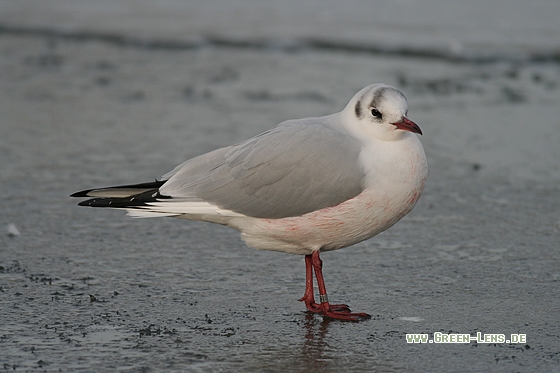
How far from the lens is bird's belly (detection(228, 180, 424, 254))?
183 inches

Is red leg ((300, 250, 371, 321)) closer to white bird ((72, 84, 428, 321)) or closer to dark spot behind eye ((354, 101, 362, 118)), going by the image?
white bird ((72, 84, 428, 321))

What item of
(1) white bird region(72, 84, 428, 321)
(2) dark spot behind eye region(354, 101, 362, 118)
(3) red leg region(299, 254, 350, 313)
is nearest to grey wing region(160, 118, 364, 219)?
(1) white bird region(72, 84, 428, 321)

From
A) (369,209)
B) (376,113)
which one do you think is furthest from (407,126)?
(369,209)

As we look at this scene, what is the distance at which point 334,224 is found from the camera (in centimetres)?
472

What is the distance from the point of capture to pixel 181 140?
8.11 meters

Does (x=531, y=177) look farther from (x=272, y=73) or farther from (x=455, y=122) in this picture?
(x=272, y=73)

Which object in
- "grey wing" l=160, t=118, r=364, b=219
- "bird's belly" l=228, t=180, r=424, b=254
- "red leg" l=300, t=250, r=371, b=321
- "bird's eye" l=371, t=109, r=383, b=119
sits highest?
"bird's eye" l=371, t=109, r=383, b=119

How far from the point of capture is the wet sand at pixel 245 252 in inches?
165

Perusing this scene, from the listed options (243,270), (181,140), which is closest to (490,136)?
(181,140)

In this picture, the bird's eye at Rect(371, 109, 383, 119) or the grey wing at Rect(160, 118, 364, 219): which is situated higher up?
the bird's eye at Rect(371, 109, 383, 119)

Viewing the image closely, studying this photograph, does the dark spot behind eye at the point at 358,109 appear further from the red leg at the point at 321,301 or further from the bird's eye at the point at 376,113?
the red leg at the point at 321,301

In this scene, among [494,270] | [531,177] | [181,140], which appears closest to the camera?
[494,270]

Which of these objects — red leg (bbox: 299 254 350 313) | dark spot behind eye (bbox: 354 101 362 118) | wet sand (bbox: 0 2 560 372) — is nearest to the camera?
wet sand (bbox: 0 2 560 372)

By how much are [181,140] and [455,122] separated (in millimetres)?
2590
